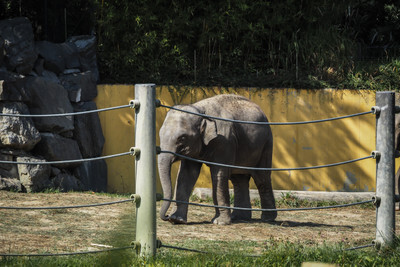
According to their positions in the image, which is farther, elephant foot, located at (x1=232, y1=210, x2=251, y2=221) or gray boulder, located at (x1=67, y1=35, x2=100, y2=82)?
gray boulder, located at (x1=67, y1=35, x2=100, y2=82)

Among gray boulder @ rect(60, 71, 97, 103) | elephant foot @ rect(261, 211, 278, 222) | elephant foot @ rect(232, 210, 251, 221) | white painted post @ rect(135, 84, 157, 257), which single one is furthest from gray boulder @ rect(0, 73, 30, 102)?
white painted post @ rect(135, 84, 157, 257)

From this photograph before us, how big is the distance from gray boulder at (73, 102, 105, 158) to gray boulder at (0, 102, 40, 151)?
1.11 meters

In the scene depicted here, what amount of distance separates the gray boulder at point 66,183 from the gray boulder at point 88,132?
63cm

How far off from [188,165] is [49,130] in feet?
10.6

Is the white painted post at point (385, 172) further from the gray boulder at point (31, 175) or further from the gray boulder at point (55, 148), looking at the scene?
the gray boulder at point (55, 148)

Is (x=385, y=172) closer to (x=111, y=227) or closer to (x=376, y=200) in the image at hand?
(x=376, y=200)

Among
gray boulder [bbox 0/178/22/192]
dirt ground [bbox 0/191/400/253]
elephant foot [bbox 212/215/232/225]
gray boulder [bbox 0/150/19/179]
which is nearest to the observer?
dirt ground [bbox 0/191/400/253]

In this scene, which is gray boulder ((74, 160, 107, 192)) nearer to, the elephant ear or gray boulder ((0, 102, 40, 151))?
gray boulder ((0, 102, 40, 151))

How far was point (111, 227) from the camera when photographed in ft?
22.9

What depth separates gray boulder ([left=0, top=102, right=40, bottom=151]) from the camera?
9.20m

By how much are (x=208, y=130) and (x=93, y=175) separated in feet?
12.3

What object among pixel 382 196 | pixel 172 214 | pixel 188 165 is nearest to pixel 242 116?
pixel 188 165

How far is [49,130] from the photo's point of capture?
33.0 feet

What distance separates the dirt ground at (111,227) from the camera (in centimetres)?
589
